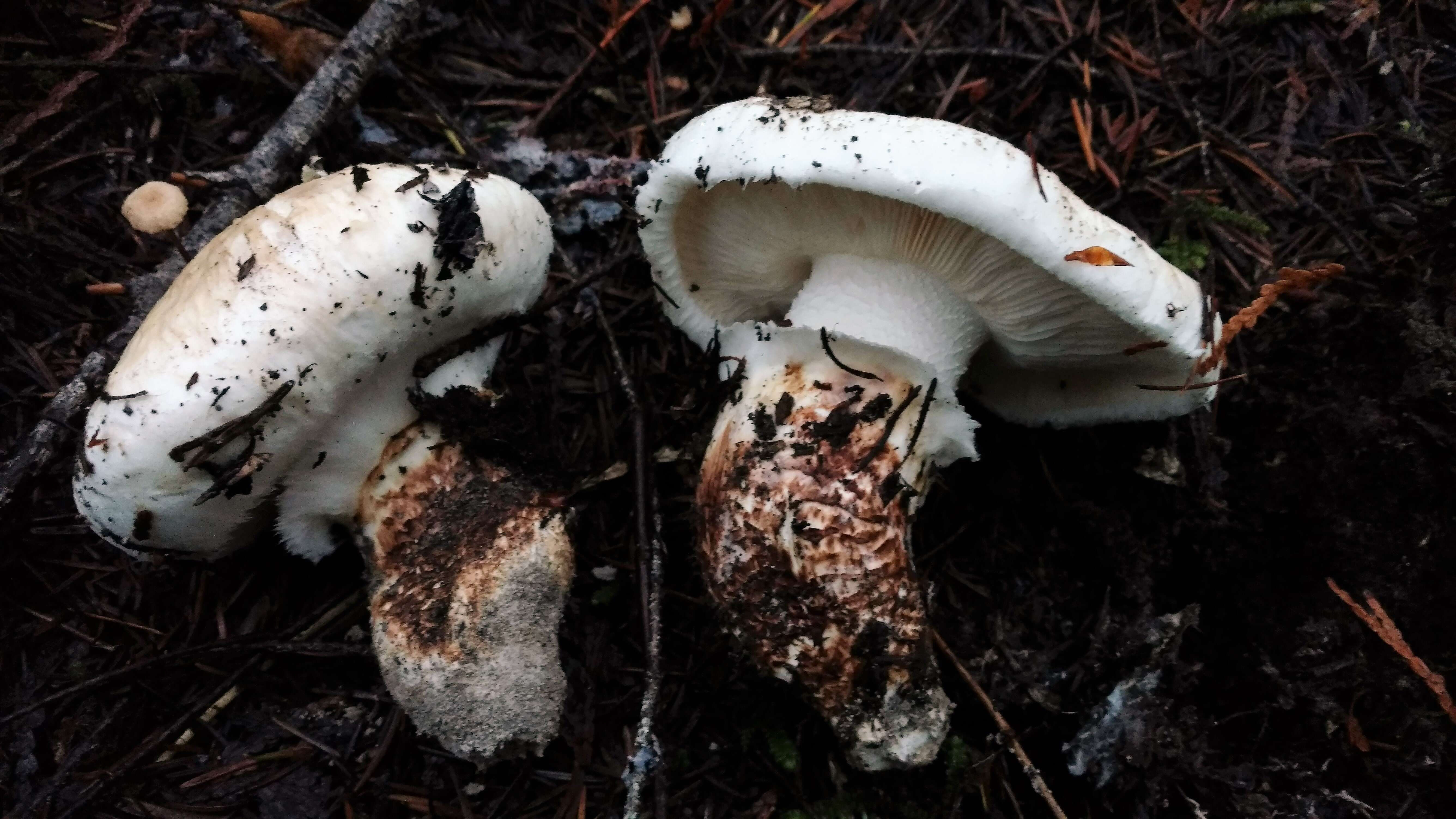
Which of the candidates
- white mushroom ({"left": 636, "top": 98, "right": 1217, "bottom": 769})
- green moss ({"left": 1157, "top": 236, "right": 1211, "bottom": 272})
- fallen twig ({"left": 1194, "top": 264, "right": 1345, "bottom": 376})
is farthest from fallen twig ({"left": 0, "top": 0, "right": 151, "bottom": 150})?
green moss ({"left": 1157, "top": 236, "right": 1211, "bottom": 272})

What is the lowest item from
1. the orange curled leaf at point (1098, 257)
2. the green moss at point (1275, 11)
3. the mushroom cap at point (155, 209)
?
the mushroom cap at point (155, 209)

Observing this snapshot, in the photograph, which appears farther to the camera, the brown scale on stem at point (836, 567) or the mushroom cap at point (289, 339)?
the brown scale on stem at point (836, 567)

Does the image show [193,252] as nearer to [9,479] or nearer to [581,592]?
[9,479]

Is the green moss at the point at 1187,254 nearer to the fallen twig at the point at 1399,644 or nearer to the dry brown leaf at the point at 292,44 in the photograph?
the fallen twig at the point at 1399,644

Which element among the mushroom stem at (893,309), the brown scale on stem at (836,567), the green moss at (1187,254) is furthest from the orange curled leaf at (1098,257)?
the green moss at (1187,254)

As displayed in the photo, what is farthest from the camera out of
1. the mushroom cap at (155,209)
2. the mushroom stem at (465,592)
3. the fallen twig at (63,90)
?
the fallen twig at (63,90)

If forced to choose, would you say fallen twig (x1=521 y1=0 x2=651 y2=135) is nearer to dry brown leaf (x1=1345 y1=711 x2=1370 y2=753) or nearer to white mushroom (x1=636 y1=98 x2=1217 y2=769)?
white mushroom (x1=636 y1=98 x2=1217 y2=769)

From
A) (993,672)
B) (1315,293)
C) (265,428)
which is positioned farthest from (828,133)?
(1315,293)
